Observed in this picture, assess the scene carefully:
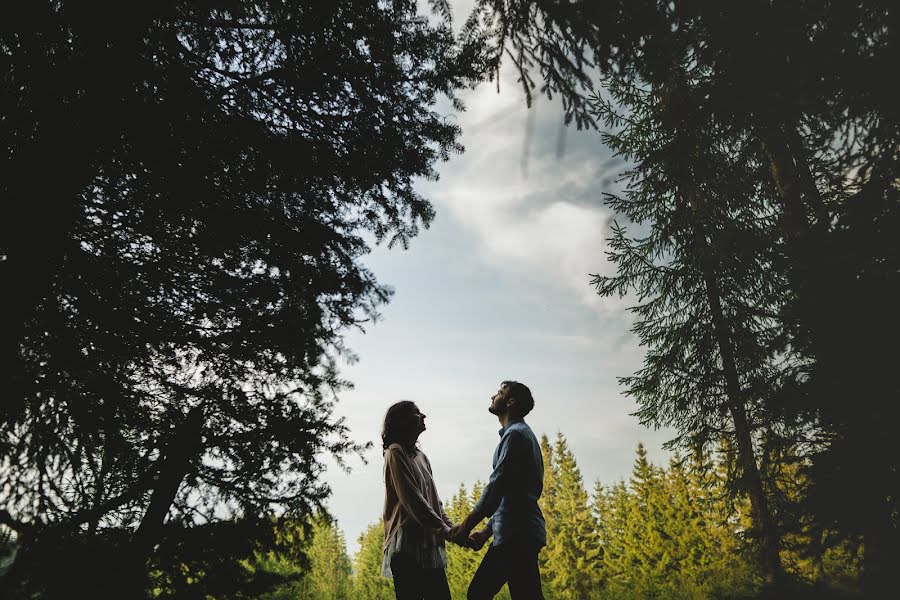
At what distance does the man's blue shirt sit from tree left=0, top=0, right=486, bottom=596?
1.12 m

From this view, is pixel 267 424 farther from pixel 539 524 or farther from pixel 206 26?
pixel 206 26

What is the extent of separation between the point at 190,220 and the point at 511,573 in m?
3.20

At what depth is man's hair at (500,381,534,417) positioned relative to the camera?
11.7 ft

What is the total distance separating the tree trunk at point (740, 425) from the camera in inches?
384

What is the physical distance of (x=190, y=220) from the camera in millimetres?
3061

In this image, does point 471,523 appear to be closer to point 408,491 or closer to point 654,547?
point 408,491

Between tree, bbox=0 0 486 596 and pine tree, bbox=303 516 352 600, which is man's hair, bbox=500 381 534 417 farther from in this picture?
pine tree, bbox=303 516 352 600

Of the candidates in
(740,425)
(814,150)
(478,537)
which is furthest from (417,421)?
(740,425)

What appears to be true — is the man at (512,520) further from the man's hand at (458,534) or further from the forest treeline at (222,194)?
the forest treeline at (222,194)

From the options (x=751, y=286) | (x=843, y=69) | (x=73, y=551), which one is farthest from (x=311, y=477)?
(x=751, y=286)

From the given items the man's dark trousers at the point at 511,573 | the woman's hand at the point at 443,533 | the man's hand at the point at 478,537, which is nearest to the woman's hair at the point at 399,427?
the woman's hand at the point at 443,533

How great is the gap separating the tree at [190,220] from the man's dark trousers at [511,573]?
1.25 m

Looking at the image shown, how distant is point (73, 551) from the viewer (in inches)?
45.4

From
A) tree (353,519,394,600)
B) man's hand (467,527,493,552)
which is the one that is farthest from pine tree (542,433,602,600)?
man's hand (467,527,493,552)
